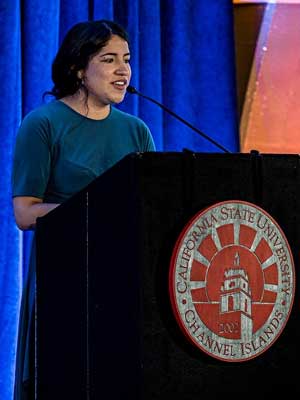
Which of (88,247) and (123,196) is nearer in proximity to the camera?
(123,196)

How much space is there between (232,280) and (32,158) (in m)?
0.72

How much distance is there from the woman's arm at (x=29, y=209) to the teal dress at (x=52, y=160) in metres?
0.01

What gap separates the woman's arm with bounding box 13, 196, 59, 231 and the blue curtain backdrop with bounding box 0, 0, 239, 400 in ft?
2.78

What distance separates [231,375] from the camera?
3.86 ft

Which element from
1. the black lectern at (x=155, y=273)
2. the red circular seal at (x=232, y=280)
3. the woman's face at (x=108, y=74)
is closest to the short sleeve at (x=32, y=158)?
the woman's face at (x=108, y=74)

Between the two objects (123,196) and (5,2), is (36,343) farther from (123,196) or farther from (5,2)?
(5,2)

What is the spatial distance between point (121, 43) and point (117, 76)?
0.26 feet

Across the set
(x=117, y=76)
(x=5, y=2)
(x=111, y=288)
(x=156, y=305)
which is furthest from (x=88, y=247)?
(x=5, y=2)

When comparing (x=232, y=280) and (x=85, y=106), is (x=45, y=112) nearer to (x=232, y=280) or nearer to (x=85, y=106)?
(x=85, y=106)

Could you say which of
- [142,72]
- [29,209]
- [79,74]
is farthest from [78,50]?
[142,72]

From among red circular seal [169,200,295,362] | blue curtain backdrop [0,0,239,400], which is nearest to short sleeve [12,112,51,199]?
red circular seal [169,200,295,362]

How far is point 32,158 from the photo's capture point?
1.77 metres

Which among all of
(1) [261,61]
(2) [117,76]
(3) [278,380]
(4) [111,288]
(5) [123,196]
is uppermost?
(1) [261,61]

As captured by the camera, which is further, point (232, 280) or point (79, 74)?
point (79, 74)
